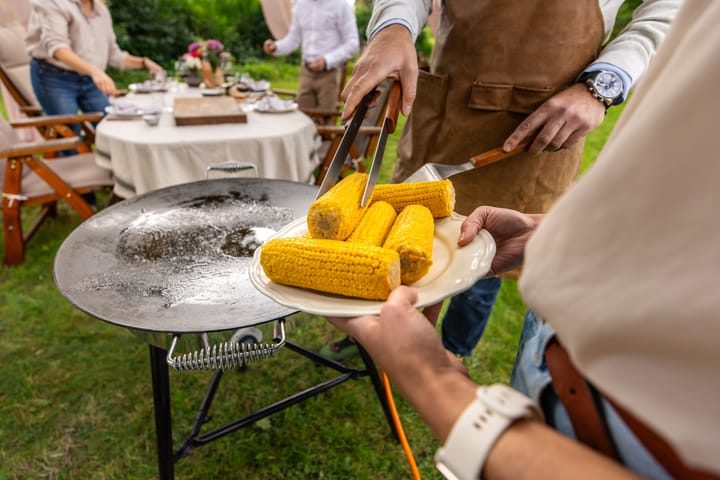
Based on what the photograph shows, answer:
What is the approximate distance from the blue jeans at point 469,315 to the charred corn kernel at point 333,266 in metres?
1.19

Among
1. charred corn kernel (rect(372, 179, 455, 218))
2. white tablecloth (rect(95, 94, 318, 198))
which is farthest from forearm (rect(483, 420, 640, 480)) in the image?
white tablecloth (rect(95, 94, 318, 198))

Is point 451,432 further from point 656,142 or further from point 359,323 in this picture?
point 656,142

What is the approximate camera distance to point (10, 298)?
9.40ft

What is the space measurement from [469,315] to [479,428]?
165 centimetres

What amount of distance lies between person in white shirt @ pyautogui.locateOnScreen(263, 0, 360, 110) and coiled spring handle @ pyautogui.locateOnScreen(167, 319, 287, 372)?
4411mm

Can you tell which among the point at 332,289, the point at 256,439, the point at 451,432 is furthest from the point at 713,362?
the point at 256,439

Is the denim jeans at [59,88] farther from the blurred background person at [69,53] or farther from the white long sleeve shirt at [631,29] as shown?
the white long sleeve shirt at [631,29]

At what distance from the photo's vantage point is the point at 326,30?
5125 millimetres

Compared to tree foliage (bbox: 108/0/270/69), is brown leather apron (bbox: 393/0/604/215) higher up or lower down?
lower down

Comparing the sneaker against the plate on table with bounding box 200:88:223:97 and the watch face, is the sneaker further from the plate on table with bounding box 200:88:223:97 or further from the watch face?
the plate on table with bounding box 200:88:223:97

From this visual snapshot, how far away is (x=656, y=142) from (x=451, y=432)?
0.42 meters

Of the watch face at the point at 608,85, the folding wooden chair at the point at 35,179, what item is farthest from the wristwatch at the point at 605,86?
the folding wooden chair at the point at 35,179

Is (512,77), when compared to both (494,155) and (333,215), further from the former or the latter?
(333,215)

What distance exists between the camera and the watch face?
4.57 feet
